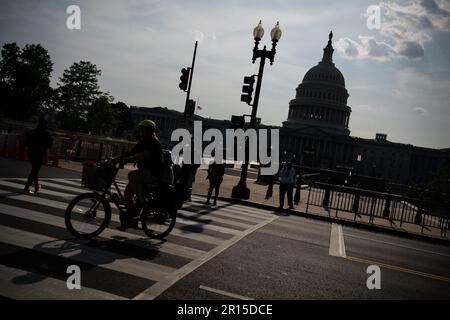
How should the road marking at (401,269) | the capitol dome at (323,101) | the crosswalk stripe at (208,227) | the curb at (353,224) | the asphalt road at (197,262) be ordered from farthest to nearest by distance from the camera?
the capitol dome at (323,101), the curb at (353,224), the crosswalk stripe at (208,227), the road marking at (401,269), the asphalt road at (197,262)

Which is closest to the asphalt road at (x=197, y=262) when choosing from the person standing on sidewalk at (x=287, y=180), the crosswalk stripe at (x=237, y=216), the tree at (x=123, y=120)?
the crosswalk stripe at (x=237, y=216)

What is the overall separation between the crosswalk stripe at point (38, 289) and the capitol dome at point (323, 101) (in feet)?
407

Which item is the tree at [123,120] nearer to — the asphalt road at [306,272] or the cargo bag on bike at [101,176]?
the asphalt road at [306,272]

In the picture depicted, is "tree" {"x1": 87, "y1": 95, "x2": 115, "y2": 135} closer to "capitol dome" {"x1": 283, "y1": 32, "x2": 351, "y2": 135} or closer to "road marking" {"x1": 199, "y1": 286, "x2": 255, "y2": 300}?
"capitol dome" {"x1": 283, "y1": 32, "x2": 351, "y2": 135}

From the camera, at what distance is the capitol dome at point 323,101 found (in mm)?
125875

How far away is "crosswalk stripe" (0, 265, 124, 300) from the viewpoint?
419 centimetres

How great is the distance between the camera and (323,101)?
125 meters

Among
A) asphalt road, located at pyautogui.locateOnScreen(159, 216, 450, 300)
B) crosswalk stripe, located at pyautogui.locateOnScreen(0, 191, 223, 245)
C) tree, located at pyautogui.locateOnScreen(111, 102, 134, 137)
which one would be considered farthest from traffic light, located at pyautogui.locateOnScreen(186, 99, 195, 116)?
tree, located at pyautogui.locateOnScreen(111, 102, 134, 137)

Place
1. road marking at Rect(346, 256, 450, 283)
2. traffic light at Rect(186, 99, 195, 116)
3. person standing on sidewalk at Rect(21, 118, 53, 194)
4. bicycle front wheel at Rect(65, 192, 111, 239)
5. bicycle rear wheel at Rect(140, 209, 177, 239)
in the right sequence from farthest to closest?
traffic light at Rect(186, 99, 195, 116) < person standing on sidewalk at Rect(21, 118, 53, 194) < road marking at Rect(346, 256, 450, 283) < bicycle rear wheel at Rect(140, 209, 177, 239) < bicycle front wheel at Rect(65, 192, 111, 239)

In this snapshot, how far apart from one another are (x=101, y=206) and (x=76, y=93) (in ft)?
233

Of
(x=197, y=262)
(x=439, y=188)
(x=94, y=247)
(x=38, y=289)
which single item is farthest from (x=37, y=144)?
(x=439, y=188)

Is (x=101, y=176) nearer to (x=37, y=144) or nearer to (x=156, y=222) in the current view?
(x=156, y=222)

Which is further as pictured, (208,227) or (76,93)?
(76,93)

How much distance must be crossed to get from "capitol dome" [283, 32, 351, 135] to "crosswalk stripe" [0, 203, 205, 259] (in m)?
121
